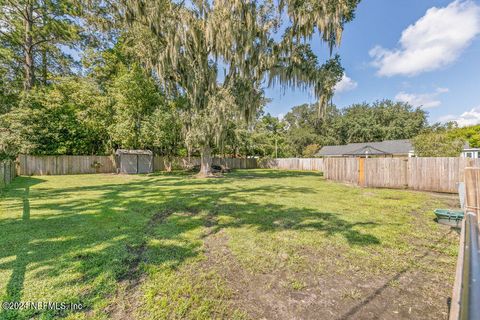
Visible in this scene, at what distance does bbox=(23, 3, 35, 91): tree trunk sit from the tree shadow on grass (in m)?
13.0

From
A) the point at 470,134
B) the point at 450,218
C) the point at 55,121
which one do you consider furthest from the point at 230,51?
the point at 470,134

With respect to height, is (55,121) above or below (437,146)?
above

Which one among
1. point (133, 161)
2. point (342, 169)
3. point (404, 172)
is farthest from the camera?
point (133, 161)

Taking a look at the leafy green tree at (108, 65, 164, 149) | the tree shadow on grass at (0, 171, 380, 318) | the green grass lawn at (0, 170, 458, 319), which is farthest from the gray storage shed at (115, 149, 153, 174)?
the green grass lawn at (0, 170, 458, 319)

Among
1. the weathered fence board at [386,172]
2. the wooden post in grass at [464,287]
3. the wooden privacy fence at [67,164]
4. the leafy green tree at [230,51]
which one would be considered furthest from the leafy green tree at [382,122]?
the wooden post in grass at [464,287]

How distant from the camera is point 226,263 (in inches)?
115

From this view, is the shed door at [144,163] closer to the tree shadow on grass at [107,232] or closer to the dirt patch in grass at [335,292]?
the tree shadow on grass at [107,232]

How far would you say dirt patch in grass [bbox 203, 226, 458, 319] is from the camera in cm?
205

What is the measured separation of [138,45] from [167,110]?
Result: 4.14 metres

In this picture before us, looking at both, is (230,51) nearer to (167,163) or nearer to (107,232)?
(107,232)

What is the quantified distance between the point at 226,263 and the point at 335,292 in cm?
126

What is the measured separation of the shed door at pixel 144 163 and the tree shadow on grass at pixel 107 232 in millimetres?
10325

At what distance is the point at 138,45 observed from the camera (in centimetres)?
1266

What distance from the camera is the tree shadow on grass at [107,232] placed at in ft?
8.25
